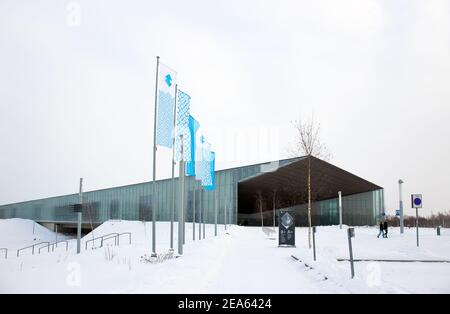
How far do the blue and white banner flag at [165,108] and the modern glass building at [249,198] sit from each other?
3392 cm

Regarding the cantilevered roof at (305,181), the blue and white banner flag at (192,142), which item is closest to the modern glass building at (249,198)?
the cantilevered roof at (305,181)

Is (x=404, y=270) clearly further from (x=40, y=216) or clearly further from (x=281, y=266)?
(x=40, y=216)

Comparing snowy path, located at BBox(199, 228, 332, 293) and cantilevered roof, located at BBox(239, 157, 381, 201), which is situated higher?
cantilevered roof, located at BBox(239, 157, 381, 201)

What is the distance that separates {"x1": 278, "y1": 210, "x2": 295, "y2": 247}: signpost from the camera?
64.5 feet

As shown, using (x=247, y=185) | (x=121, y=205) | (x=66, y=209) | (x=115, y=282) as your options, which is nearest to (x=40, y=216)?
(x=66, y=209)

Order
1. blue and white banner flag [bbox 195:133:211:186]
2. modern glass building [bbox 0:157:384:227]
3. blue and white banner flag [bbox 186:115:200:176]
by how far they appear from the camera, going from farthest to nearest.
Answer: modern glass building [bbox 0:157:384:227] < blue and white banner flag [bbox 195:133:211:186] < blue and white banner flag [bbox 186:115:200:176]

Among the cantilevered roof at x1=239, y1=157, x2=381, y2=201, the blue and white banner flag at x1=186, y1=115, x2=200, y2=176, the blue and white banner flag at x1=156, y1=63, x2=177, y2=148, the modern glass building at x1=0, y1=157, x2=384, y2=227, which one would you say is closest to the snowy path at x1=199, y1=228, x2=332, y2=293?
the blue and white banner flag at x1=156, y1=63, x2=177, y2=148

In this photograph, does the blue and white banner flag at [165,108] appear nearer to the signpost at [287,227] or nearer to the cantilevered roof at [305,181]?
the signpost at [287,227]

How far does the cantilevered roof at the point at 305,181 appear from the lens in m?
54.2

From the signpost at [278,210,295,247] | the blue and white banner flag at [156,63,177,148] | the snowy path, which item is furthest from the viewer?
the signpost at [278,210,295,247]

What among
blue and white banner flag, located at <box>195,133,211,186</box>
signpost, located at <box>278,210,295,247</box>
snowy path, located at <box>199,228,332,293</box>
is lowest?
snowy path, located at <box>199,228,332,293</box>

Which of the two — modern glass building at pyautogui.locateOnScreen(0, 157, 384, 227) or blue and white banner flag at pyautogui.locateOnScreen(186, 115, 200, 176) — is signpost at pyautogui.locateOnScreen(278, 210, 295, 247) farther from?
modern glass building at pyautogui.locateOnScreen(0, 157, 384, 227)

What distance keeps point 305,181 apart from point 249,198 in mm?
14904

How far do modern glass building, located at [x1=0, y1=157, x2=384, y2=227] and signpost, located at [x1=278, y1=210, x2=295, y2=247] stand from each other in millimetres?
29807
